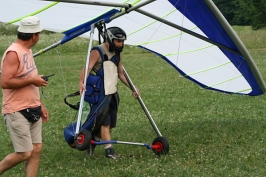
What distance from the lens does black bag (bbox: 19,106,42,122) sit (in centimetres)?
545

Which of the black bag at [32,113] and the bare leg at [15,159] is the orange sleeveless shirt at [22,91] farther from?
the bare leg at [15,159]

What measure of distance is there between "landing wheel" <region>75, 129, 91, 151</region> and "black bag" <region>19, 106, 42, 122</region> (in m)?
0.75

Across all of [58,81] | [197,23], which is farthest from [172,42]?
[58,81]

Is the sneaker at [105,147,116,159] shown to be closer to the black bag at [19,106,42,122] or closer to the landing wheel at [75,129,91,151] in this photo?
the landing wheel at [75,129,91,151]

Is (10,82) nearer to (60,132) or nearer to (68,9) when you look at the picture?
(68,9)

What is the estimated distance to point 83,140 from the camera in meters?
6.16

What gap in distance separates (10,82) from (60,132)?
11.7 feet

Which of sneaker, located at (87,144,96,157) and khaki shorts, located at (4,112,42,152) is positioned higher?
khaki shorts, located at (4,112,42,152)

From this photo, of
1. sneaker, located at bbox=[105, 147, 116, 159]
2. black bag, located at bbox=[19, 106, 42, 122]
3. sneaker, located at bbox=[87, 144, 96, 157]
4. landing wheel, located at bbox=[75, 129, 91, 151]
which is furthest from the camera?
sneaker, located at bbox=[87, 144, 96, 157]

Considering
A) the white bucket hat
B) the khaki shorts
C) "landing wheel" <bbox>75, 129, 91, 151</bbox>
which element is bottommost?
"landing wheel" <bbox>75, 129, 91, 151</bbox>

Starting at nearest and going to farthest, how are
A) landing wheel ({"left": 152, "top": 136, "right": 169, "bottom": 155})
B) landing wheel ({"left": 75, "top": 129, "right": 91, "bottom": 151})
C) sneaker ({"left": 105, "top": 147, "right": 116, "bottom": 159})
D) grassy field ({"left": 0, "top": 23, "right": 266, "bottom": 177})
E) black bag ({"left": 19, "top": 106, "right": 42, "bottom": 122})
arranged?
black bag ({"left": 19, "top": 106, "right": 42, "bottom": 122}), landing wheel ({"left": 75, "top": 129, "right": 91, "bottom": 151}), grassy field ({"left": 0, "top": 23, "right": 266, "bottom": 177}), sneaker ({"left": 105, "top": 147, "right": 116, "bottom": 159}), landing wheel ({"left": 152, "top": 136, "right": 169, "bottom": 155})

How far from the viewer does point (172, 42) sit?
328 inches

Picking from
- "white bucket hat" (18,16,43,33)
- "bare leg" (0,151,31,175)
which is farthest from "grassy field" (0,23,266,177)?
"white bucket hat" (18,16,43,33)

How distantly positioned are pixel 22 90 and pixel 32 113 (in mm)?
247
